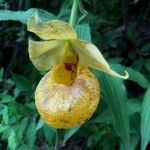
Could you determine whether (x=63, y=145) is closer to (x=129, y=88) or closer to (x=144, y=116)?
(x=129, y=88)

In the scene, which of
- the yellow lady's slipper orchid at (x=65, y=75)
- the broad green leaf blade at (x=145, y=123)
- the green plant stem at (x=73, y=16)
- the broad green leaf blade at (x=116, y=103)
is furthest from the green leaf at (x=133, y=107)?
the green plant stem at (x=73, y=16)

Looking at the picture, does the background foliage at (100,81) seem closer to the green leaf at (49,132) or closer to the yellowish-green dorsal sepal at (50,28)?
the green leaf at (49,132)

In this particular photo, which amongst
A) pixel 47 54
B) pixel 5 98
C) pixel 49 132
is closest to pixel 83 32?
pixel 47 54

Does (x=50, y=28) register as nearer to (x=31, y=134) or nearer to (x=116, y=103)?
(x=116, y=103)

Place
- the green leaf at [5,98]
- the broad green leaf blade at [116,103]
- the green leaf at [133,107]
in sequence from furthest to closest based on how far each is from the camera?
the green leaf at [5,98] < the green leaf at [133,107] < the broad green leaf blade at [116,103]

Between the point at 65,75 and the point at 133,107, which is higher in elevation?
the point at 65,75

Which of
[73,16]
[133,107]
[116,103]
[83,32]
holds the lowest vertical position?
[133,107]
